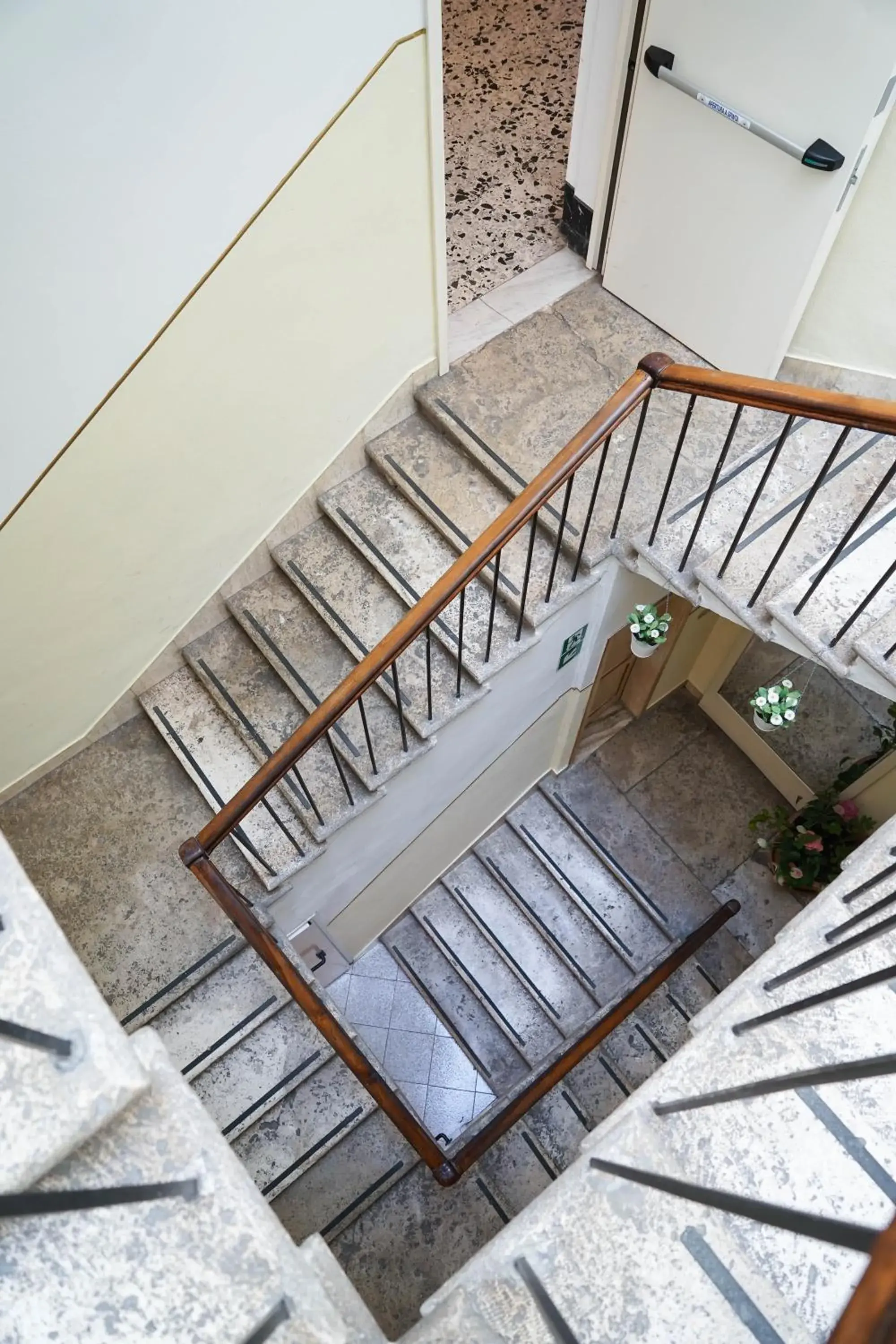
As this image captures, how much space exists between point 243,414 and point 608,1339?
2.92 m

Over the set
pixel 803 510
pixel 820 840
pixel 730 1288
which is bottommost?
pixel 730 1288

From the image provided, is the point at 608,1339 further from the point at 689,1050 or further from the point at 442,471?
the point at 442,471

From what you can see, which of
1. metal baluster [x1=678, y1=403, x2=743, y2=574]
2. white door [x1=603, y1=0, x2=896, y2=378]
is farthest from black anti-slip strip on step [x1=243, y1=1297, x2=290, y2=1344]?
white door [x1=603, y1=0, x2=896, y2=378]

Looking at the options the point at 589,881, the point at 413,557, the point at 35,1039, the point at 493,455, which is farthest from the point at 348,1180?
the point at 493,455

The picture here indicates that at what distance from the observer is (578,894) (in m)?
5.38

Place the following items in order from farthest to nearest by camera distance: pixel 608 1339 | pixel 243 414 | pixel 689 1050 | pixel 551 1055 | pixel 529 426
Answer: pixel 551 1055 → pixel 529 426 → pixel 243 414 → pixel 689 1050 → pixel 608 1339

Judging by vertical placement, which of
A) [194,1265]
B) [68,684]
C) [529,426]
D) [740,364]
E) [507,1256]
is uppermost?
[68,684]

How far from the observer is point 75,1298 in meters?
1.19

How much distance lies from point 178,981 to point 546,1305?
2.15 m

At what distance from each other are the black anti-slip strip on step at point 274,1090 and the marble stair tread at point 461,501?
178 cm

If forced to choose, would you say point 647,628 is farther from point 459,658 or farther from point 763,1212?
point 763,1212

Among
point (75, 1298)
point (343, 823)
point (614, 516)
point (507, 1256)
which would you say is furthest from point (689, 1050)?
point (614, 516)

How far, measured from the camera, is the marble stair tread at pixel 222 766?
3.45 metres

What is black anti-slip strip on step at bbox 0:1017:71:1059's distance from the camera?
1154 millimetres
